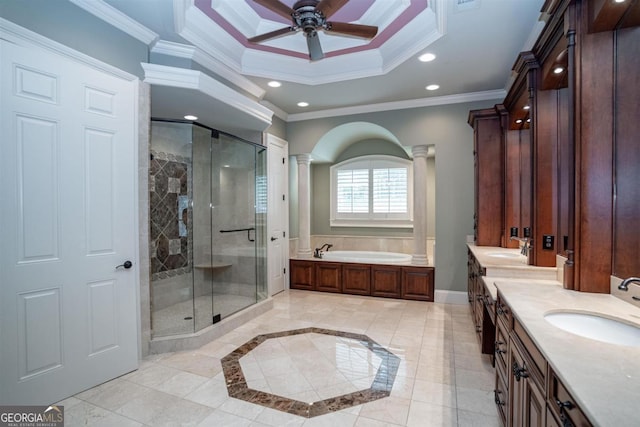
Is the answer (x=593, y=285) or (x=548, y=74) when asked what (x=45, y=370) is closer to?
(x=593, y=285)

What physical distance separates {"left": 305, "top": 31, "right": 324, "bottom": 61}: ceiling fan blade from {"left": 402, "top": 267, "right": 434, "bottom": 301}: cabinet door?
3187 mm

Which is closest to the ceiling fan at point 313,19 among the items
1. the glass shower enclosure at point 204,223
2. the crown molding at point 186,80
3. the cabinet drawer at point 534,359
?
the crown molding at point 186,80

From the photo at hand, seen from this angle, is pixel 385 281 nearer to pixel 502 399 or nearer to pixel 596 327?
pixel 502 399

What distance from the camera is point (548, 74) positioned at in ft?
7.96

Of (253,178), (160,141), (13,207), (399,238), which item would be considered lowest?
(399,238)

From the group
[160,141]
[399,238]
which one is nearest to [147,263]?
[160,141]

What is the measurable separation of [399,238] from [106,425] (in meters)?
5.04

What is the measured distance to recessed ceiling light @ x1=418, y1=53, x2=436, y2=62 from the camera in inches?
129

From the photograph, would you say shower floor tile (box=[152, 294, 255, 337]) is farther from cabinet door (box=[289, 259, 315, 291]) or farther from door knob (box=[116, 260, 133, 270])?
cabinet door (box=[289, 259, 315, 291])

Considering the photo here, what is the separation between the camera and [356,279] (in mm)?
4957

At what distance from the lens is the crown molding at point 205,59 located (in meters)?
2.94

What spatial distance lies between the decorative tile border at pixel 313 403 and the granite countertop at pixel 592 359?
50.0 inches

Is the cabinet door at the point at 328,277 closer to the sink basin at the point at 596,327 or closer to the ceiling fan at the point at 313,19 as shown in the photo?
the ceiling fan at the point at 313,19

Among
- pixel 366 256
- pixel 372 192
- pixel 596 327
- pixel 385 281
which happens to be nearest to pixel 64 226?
pixel 596 327
